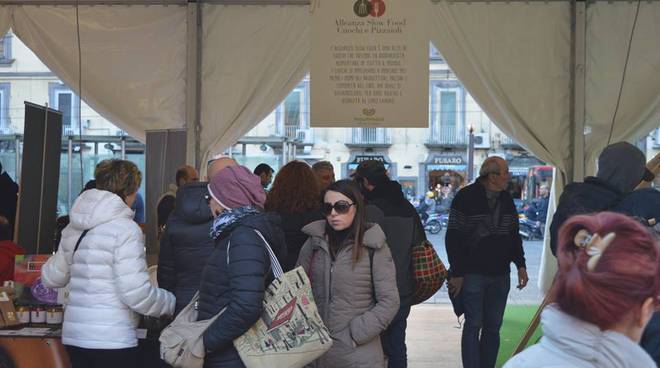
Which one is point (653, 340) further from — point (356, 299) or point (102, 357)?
point (102, 357)

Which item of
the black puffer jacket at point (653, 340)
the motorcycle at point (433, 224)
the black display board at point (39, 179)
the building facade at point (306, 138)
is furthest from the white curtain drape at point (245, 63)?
the motorcycle at point (433, 224)

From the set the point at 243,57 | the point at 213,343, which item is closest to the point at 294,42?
the point at 243,57

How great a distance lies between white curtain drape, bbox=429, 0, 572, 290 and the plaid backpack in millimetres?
2223

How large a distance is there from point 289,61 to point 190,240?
2.99 meters

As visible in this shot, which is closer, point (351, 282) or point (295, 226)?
point (351, 282)

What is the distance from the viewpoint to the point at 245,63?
6.03 meters

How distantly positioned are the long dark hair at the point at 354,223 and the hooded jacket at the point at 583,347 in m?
1.93

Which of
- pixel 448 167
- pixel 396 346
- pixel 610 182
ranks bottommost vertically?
pixel 396 346

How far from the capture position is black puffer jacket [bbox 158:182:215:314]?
10.9 feet

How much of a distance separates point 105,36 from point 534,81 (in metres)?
3.59

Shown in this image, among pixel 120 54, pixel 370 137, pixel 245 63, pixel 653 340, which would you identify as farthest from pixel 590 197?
pixel 370 137

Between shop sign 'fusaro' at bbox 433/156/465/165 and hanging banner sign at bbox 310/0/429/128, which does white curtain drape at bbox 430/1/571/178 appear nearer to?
Result: hanging banner sign at bbox 310/0/429/128

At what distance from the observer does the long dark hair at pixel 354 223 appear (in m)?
3.28

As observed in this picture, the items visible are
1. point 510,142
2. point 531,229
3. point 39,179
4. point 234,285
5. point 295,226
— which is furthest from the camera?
point 531,229
